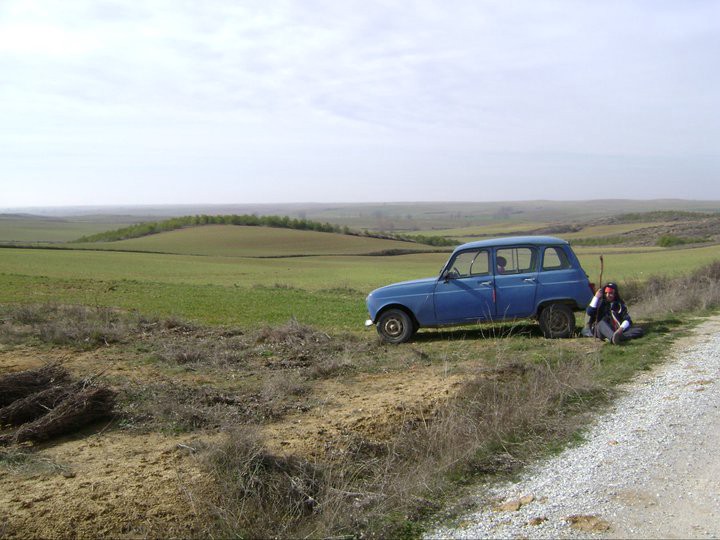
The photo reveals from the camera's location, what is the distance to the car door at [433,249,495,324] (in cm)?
1194

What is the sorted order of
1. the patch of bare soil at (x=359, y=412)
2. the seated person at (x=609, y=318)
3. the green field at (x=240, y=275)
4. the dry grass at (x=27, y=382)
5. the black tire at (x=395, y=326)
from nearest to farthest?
the patch of bare soil at (x=359, y=412) → the dry grass at (x=27, y=382) → the seated person at (x=609, y=318) → the black tire at (x=395, y=326) → the green field at (x=240, y=275)

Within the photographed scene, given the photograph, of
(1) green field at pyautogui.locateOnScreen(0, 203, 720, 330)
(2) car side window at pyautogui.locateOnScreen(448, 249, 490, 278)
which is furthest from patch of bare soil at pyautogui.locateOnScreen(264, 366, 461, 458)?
(1) green field at pyautogui.locateOnScreen(0, 203, 720, 330)

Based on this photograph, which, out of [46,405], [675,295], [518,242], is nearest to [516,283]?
[518,242]

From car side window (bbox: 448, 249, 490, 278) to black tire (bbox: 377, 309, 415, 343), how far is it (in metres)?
1.18

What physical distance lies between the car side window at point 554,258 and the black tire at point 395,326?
2.71 metres

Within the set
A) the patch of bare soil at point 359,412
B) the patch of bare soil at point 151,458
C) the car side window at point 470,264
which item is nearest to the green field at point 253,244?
the car side window at point 470,264

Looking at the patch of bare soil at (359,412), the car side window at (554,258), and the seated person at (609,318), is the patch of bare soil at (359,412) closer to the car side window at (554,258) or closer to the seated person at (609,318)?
the seated person at (609,318)

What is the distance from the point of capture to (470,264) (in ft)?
39.9

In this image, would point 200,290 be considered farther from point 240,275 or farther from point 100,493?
point 100,493

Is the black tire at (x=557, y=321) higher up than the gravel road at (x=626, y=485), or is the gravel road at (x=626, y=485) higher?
the black tire at (x=557, y=321)

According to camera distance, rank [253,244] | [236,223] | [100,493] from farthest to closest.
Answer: [236,223] < [253,244] < [100,493]

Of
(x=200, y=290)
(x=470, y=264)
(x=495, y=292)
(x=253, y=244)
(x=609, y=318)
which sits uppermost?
(x=470, y=264)

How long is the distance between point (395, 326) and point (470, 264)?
180 centimetres

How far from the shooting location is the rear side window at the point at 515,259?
12039 mm
